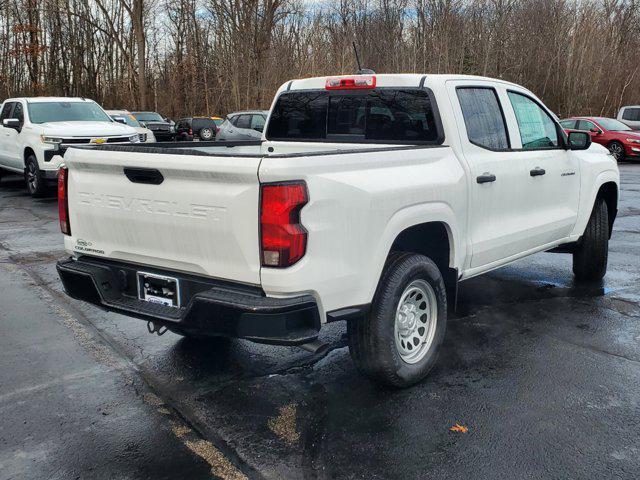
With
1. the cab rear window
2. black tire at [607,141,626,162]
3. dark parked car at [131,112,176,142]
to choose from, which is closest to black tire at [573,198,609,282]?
the cab rear window

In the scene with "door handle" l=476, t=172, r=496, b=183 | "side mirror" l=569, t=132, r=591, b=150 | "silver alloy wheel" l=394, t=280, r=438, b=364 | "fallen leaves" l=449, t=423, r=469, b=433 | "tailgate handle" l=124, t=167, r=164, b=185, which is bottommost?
"fallen leaves" l=449, t=423, r=469, b=433

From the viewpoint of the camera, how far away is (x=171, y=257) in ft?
11.8

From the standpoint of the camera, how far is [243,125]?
1972 centimetres

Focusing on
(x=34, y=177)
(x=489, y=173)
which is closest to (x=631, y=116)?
(x=34, y=177)

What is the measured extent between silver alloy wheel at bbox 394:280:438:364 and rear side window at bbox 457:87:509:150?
1.18 meters

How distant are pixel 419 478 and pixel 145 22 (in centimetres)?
4484

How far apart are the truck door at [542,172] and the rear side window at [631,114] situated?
21.1m

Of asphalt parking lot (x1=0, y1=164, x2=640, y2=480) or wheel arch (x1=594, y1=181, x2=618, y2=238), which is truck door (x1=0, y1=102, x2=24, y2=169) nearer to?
asphalt parking lot (x1=0, y1=164, x2=640, y2=480)

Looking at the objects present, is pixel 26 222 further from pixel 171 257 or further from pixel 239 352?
pixel 171 257

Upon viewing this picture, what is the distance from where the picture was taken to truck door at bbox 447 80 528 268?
14.8 feet

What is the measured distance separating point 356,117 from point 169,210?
1.98 metres

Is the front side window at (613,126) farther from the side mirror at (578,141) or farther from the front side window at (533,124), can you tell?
the front side window at (533,124)

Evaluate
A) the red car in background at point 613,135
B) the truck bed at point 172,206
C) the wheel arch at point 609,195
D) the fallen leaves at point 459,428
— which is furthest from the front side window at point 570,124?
the fallen leaves at point 459,428

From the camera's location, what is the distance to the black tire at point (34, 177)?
12892 mm
